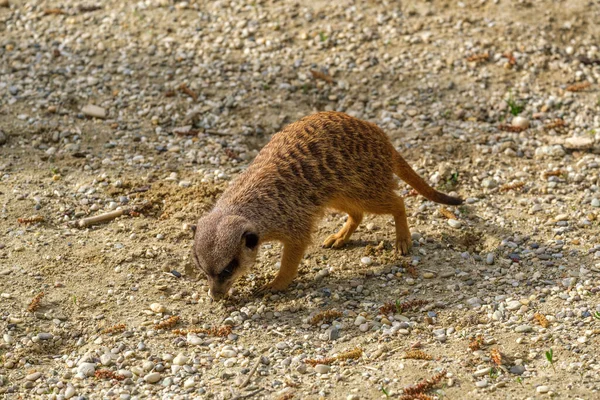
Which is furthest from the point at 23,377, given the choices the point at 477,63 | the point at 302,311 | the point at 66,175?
the point at 477,63

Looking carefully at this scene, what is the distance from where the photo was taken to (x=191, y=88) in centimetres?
720

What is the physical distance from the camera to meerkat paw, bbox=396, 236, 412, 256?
5379 mm

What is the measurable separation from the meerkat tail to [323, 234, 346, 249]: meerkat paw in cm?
61

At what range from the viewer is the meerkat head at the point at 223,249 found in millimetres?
4660

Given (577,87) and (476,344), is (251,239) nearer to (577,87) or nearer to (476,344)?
(476,344)

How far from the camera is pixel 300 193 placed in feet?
16.8

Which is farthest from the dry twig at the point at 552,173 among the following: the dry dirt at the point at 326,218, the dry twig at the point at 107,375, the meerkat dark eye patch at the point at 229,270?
the dry twig at the point at 107,375

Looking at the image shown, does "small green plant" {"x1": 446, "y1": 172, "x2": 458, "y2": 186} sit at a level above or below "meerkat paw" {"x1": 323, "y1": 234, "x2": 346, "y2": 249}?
above

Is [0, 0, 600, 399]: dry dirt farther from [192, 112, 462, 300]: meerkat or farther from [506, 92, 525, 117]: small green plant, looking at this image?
[192, 112, 462, 300]: meerkat

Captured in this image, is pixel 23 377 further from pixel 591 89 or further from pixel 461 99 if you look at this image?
pixel 591 89

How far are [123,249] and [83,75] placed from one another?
263 cm

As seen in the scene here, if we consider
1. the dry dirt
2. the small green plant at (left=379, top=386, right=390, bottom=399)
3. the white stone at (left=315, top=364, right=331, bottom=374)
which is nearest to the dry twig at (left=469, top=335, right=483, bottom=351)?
the dry dirt

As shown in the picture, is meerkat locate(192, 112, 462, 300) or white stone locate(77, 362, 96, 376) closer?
white stone locate(77, 362, 96, 376)

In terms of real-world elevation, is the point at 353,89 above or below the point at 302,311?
above
